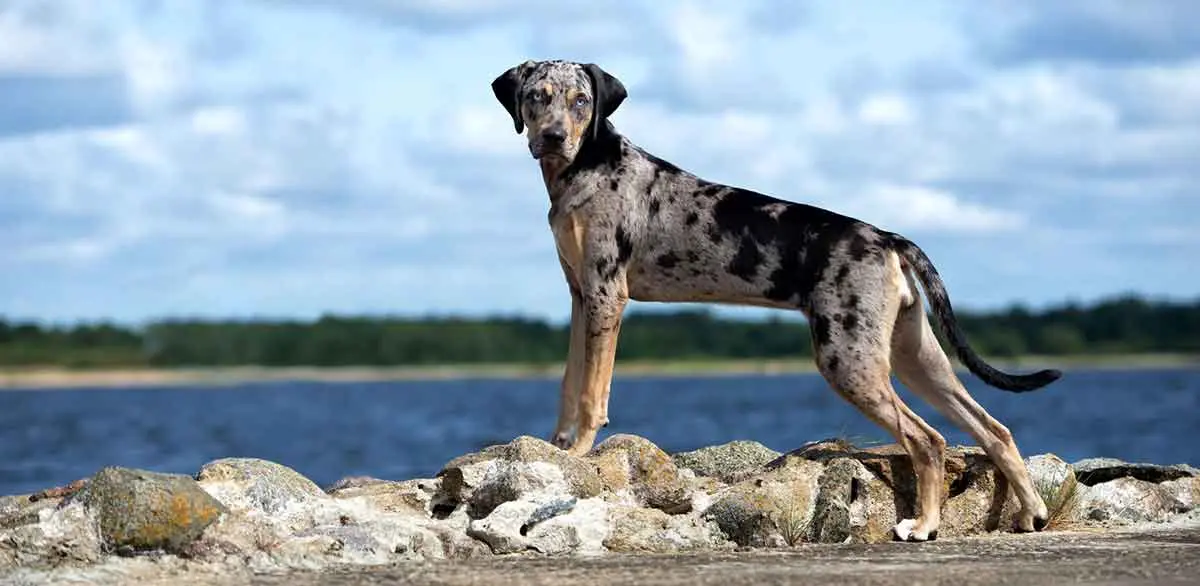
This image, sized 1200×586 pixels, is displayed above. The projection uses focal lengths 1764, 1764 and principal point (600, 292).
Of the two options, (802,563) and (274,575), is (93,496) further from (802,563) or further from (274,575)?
(802,563)

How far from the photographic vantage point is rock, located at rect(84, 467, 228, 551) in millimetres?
9797

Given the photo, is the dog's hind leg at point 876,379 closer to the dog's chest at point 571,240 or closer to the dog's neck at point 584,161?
the dog's chest at point 571,240

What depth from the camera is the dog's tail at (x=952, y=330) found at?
11325mm

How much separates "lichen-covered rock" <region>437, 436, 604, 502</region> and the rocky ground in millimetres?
12

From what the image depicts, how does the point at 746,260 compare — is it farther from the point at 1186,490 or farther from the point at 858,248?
the point at 1186,490

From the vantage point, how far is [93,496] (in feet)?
32.7

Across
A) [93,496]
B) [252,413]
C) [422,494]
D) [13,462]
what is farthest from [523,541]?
[252,413]

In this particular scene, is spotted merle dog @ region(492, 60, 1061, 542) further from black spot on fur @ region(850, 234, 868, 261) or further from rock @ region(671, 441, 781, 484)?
rock @ region(671, 441, 781, 484)

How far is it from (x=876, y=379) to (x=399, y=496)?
3.11 metres

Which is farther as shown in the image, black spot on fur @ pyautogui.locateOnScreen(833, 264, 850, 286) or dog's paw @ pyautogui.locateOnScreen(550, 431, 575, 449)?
dog's paw @ pyautogui.locateOnScreen(550, 431, 575, 449)

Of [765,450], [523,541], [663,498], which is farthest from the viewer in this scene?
[765,450]

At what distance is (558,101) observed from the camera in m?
11.4

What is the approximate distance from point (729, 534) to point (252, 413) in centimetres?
9588

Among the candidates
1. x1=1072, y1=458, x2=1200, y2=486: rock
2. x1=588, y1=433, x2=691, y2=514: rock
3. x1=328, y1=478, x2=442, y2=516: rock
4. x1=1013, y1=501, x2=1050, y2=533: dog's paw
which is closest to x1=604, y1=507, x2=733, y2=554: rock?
x1=588, y1=433, x2=691, y2=514: rock
